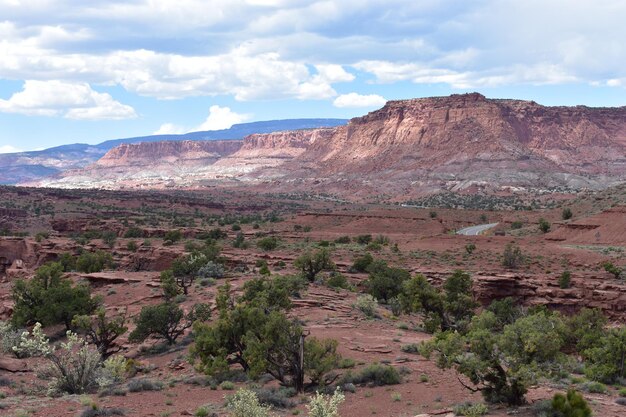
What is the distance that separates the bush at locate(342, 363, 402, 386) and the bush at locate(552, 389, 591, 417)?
5.25 meters

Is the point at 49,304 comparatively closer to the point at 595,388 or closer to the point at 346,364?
the point at 346,364

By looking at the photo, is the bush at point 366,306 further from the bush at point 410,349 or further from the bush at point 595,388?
→ the bush at point 595,388

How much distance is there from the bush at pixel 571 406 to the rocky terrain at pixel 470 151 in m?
115

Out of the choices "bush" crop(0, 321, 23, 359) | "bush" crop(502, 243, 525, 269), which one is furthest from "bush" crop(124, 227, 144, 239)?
"bush" crop(502, 243, 525, 269)

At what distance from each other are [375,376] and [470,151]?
439 feet

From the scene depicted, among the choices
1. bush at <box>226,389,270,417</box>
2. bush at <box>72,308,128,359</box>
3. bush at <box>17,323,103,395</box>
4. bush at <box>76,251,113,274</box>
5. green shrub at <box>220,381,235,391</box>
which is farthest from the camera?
bush at <box>76,251,113,274</box>

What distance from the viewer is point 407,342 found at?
21.3m

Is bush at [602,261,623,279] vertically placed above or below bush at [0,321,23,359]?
above

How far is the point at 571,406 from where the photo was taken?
11.6 metres

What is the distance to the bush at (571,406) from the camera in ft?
37.7

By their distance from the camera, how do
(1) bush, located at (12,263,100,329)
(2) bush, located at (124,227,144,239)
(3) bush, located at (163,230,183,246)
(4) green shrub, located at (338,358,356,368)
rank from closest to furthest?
1. (4) green shrub, located at (338,358,356,368)
2. (1) bush, located at (12,263,100,329)
3. (3) bush, located at (163,230,183,246)
4. (2) bush, located at (124,227,144,239)

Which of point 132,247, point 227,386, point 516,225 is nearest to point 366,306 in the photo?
point 227,386

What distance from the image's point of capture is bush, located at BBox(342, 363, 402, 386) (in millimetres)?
16469

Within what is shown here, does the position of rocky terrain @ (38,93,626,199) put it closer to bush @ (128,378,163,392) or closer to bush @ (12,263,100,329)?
bush @ (12,263,100,329)
